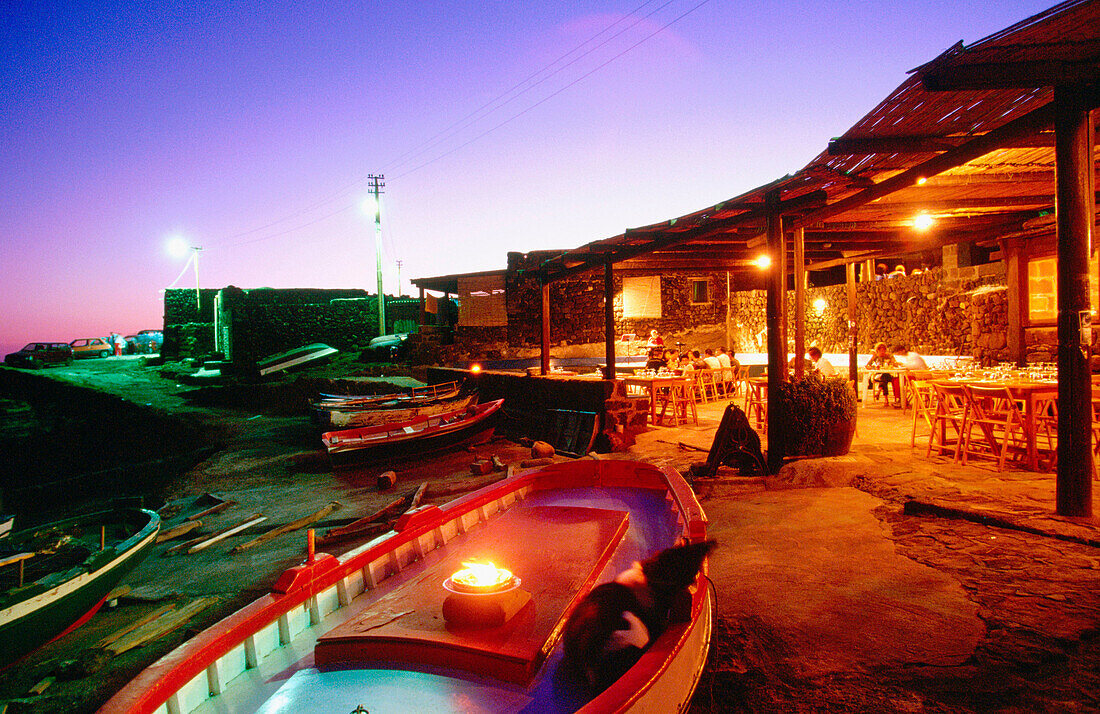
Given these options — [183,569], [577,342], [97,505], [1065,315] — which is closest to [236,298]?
[577,342]

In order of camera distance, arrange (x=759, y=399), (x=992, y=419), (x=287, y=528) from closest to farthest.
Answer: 1. (x=992, y=419)
2. (x=287, y=528)
3. (x=759, y=399)

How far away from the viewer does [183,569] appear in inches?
250

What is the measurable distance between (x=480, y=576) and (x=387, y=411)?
1093 cm

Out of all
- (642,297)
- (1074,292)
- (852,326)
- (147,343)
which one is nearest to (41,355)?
(147,343)

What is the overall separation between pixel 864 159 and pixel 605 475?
13.9 feet

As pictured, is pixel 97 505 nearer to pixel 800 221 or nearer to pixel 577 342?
pixel 800 221

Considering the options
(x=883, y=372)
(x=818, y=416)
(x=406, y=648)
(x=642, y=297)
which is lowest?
(x=406, y=648)

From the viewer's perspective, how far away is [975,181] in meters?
6.36

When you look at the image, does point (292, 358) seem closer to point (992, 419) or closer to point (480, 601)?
point (992, 419)

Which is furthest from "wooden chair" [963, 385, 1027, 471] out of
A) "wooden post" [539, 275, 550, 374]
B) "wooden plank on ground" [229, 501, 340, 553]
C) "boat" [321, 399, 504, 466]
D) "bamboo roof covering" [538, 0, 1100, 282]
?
"boat" [321, 399, 504, 466]

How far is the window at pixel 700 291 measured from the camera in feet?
76.1

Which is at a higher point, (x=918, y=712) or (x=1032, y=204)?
(x=1032, y=204)

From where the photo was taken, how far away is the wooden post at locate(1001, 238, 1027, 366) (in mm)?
10781

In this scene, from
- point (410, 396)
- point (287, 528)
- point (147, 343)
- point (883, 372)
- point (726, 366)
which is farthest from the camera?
point (147, 343)
